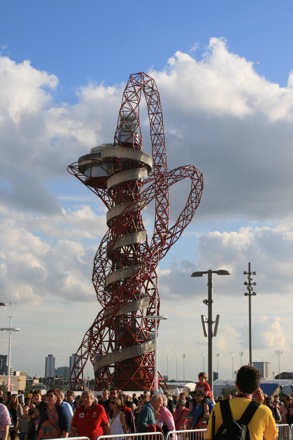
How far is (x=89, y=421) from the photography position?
10828mm

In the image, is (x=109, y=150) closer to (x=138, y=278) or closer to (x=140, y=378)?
(x=138, y=278)

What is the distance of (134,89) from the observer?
181 feet

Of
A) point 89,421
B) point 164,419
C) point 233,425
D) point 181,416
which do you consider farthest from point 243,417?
point 181,416

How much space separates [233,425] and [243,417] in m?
0.15

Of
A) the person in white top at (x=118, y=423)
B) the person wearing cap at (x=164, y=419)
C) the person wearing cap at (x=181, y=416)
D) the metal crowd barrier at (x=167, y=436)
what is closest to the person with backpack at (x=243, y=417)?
the metal crowd barrier at (x=167, y=436)

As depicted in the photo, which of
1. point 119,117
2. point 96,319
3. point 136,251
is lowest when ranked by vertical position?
point 96,319

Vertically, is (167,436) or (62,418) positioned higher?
(62,418)

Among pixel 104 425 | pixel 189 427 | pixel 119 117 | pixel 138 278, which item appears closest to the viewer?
pixel 104 425

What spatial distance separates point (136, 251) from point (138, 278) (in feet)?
8.10

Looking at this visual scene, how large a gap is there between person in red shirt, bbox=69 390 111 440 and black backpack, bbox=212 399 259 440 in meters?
5.56

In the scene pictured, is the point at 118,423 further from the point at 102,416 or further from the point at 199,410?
the point at 102,416

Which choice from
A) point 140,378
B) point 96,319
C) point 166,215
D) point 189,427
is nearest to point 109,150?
point 166,215

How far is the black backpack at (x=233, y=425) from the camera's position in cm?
536

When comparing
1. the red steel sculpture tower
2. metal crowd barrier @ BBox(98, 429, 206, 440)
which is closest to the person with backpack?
metal crowd barrier @ BBox(98, 429, 206, 440)
